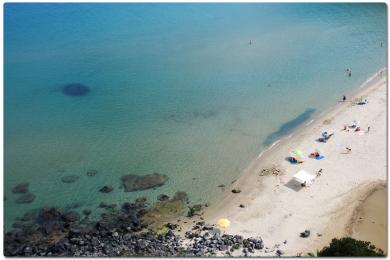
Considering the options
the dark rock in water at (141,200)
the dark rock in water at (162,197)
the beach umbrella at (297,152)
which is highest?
the beach umbrella at (297,152)

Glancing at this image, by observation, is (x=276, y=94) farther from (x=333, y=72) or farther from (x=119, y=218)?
(x=119, y=218)

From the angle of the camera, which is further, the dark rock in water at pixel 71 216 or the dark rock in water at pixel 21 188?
the dark rock in water at pixel 21 188

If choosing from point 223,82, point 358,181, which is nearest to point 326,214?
point 358,181

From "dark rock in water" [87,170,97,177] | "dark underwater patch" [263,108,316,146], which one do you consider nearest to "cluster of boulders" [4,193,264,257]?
"dark rock in water" [87,170,97,177]

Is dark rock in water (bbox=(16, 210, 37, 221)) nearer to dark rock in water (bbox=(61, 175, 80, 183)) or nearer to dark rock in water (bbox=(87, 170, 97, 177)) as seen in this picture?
dark rock in water (bbox=(61, 175, 80, 183))

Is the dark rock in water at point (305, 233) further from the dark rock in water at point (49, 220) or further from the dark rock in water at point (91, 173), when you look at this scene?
the dark rock in water at point (91, 173)

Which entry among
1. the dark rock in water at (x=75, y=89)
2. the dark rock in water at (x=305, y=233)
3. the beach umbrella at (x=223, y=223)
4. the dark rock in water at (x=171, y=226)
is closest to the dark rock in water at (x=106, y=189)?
the dark rock in water at (x=171, y=226)

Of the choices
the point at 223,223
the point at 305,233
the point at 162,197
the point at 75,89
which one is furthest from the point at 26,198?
the point at 305,233
